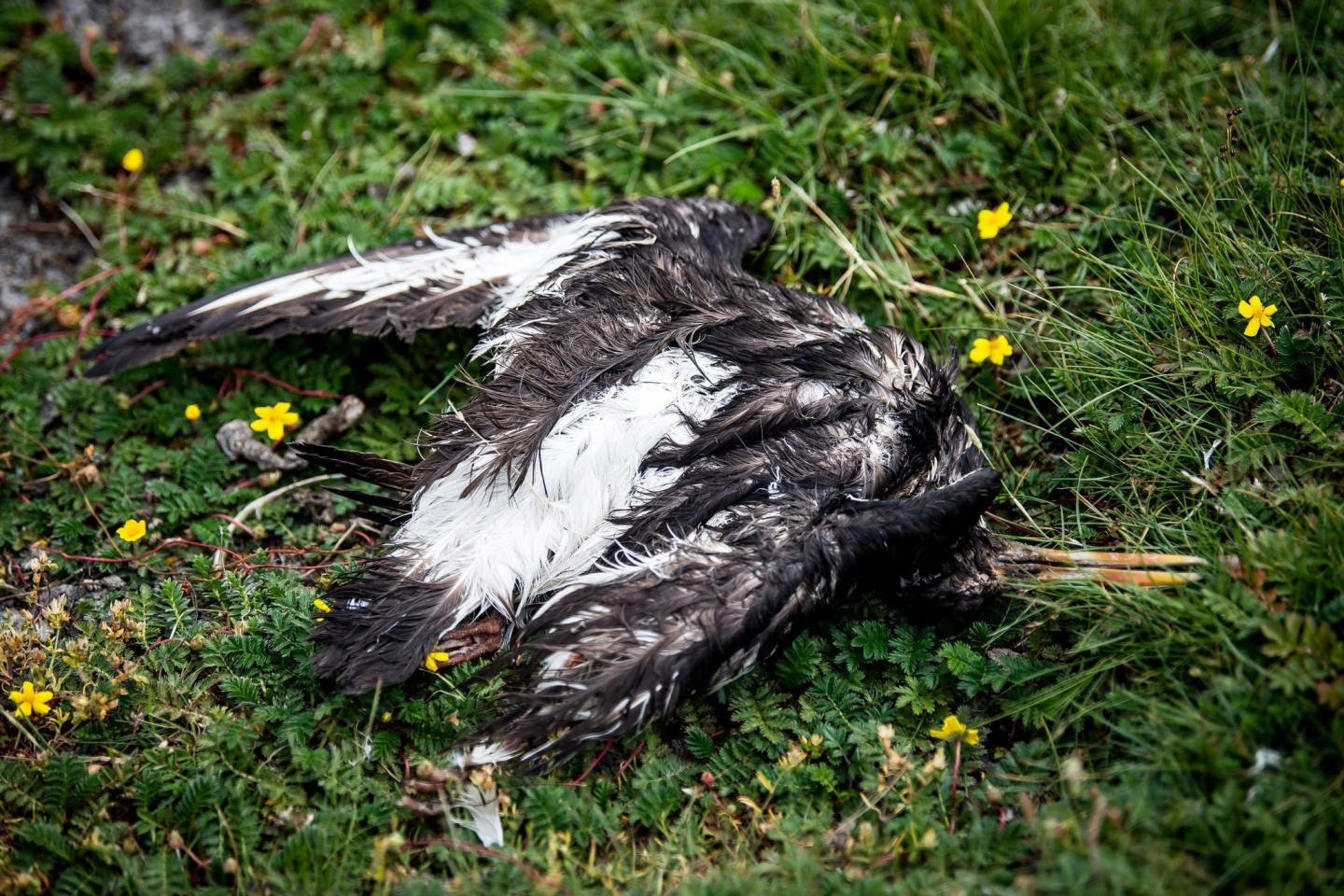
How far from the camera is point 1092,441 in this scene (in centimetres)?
311

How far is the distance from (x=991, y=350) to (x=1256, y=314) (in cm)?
78

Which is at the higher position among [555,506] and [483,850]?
[555,506]

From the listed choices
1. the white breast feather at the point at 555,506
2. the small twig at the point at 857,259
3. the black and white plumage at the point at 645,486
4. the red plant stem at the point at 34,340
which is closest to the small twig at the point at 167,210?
the red plant stem at the point at 34,340

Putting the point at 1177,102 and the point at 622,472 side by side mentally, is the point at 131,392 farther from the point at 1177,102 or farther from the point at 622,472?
the point at 1177,102

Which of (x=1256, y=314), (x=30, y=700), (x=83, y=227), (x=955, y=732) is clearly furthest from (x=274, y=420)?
(x=1256, y=314)

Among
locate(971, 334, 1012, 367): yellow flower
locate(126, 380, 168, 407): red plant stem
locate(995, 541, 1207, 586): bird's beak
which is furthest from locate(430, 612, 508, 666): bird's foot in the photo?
locate(971, 334, 1012, 367): yellow flower

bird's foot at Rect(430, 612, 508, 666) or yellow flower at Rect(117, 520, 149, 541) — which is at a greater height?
yellow flower at Rect(117, 520, 149, 541)

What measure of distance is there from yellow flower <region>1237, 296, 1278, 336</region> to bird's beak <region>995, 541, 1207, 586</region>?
77cm

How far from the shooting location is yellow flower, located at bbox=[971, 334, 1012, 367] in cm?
319

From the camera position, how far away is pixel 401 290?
3.30m

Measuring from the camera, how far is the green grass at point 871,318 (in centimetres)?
248

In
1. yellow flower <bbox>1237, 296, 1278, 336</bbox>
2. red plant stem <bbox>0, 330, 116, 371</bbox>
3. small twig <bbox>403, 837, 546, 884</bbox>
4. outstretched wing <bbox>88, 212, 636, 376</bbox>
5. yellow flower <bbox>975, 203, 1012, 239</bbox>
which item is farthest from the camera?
red plant stem <bbox>0, 330, 116, 371</bbox>

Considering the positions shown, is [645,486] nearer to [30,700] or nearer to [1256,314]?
[30,700]

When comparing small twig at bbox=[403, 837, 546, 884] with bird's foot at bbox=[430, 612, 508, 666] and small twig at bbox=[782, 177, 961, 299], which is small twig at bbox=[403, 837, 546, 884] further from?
small twig at bbox=[782, 177, 961, 299]
